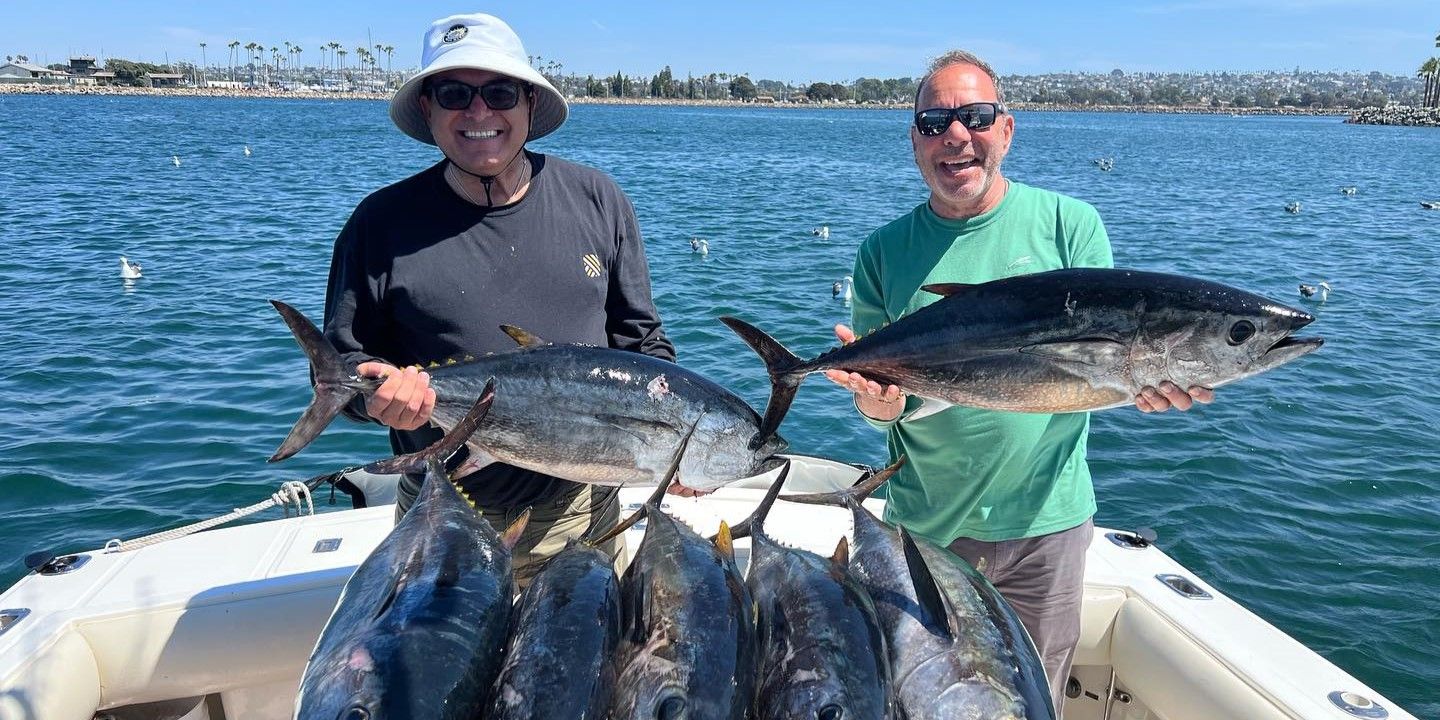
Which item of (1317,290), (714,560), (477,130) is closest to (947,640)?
(714,560)

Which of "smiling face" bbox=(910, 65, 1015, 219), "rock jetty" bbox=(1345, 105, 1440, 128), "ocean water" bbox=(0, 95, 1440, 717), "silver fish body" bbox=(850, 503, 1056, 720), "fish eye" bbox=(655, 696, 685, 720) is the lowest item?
"ocean water" bbox=(0, 95, 1440, 717)

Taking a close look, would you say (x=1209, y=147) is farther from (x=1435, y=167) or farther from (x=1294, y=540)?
(x=1294, y=540)

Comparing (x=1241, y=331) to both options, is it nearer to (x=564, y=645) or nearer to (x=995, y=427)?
(x=995, y=427)

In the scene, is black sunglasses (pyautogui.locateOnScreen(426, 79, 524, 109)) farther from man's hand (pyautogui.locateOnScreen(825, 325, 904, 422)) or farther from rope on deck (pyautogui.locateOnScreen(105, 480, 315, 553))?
rope on deck (pyautogui.locateOnScreen(105, 480, 315, 553))

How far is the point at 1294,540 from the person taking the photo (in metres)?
7.80

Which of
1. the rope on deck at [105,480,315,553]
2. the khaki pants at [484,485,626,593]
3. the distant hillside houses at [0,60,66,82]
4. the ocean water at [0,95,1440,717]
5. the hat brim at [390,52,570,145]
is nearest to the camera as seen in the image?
the hat brim at [390,52,570,145]

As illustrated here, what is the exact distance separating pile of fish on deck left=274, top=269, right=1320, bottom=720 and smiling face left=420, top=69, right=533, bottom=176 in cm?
58

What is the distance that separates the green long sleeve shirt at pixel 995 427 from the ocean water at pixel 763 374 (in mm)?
4639

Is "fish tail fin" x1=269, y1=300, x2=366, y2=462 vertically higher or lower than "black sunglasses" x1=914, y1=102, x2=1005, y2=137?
lower

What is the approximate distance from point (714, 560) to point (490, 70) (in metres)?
1.70

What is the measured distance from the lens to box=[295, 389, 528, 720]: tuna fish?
1561 mm

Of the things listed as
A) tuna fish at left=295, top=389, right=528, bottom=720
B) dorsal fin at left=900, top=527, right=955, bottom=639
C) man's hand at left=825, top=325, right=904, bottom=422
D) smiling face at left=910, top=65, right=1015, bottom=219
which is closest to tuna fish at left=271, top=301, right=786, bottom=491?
man's hand at left=825, top=325, right=904, bottom=422

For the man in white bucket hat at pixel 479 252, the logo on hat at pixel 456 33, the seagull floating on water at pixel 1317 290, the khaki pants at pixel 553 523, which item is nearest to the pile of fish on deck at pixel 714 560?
the man in white bucket hat at pixel 479 252

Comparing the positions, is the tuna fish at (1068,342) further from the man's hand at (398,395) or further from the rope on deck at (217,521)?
the rope on deck at (217,521)
